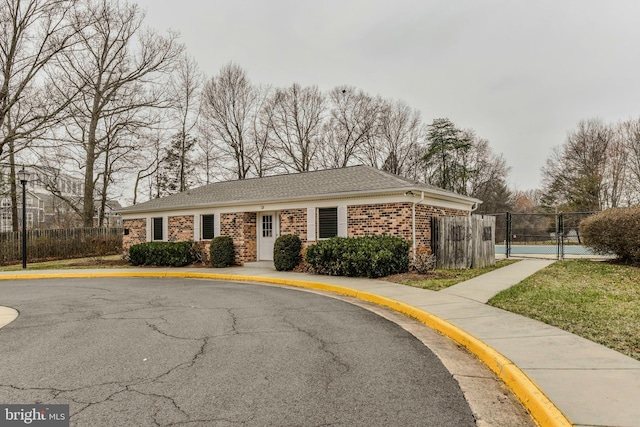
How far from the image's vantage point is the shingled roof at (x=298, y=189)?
14.3 meters

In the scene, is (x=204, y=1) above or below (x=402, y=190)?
above

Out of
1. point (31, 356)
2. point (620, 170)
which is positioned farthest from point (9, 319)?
point (620, 170)

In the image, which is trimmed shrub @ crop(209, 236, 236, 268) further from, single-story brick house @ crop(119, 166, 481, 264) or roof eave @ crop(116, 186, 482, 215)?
roof eave @ crop(116, 186, 482, 215)

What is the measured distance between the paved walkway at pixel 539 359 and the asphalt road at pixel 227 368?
2.05ft

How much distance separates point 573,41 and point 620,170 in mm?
24018

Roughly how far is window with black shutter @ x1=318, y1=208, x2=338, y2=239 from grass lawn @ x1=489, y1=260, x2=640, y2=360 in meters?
6.70

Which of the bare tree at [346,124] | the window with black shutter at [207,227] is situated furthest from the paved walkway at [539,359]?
the bare tree at [346,124]

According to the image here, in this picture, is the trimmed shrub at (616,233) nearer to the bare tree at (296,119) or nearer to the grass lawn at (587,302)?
the grass lawn at (587,302)

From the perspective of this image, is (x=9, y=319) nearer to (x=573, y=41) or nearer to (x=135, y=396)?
(x=135, y=396)

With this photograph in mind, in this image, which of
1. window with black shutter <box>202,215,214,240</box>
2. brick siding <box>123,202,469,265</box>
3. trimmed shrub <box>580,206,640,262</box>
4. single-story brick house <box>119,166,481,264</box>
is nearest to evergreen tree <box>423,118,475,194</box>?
single-story brick house <box>119,166,481,264</box>

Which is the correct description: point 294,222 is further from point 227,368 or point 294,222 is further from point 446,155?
point 446,155

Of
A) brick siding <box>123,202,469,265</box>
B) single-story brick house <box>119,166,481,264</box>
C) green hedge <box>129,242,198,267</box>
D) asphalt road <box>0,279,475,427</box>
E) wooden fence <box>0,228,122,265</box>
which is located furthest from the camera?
wooden fence <box>0,228,122,265</box>

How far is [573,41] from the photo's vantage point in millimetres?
14500

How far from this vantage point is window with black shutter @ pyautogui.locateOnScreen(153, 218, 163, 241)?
65.6 feet
